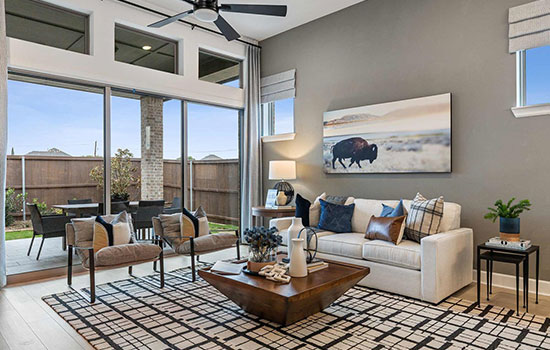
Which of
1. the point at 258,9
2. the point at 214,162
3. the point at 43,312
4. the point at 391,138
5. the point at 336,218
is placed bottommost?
the point at 43,312

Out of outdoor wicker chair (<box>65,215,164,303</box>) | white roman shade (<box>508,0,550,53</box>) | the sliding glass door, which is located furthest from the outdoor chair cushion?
white roman shade (<box>508,0,550,53</box>)

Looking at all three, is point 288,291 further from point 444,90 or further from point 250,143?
point 250,143

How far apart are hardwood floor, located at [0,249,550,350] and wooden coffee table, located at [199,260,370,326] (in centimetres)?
103

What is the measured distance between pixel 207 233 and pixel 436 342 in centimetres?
270

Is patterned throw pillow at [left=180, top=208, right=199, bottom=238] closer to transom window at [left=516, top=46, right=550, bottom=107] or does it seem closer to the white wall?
the white wall

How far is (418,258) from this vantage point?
10.8 ft

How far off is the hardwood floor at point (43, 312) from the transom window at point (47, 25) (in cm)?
264

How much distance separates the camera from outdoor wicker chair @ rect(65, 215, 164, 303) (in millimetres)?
3354

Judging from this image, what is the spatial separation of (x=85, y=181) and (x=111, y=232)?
45.0 inches

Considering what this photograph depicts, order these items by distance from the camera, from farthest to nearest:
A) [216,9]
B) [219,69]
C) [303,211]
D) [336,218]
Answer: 1. [219,69]
2. [303,211]
3. [336,218]
4. [216,9]

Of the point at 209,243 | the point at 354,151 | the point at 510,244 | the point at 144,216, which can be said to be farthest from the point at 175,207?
the point at 510,244

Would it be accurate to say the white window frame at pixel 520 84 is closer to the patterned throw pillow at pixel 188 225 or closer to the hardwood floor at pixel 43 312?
the hardwood floor at pixel 43 312

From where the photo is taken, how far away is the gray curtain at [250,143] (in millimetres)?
6145

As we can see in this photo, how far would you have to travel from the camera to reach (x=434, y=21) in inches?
167
